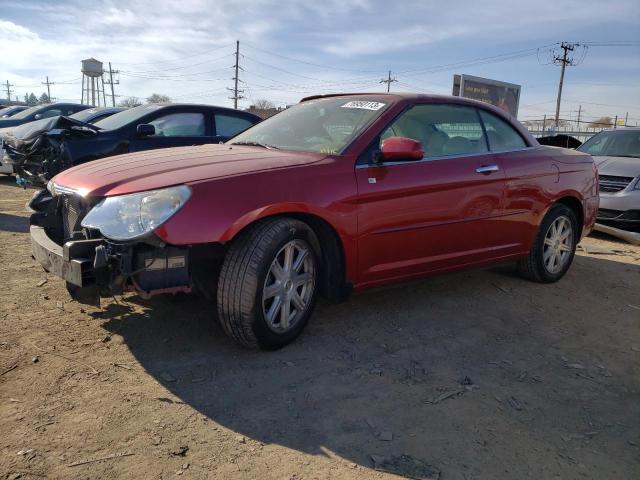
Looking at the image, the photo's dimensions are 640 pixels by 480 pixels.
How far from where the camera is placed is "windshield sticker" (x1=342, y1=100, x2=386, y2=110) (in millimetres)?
3811

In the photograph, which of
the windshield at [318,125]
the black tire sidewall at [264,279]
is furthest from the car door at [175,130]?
the black tire sidewall at [264,279]

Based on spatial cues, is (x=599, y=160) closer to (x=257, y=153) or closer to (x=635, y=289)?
(x=635, y=289)

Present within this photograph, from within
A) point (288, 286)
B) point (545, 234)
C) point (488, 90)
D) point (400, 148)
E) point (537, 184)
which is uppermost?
point (488, 90)

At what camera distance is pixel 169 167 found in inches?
123

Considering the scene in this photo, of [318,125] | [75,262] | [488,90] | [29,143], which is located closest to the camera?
[75,262]

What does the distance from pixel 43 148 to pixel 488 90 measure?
43.8 feet

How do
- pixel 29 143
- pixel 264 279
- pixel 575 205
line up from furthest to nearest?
pixel 29 143 < pixel 575 205 < pixel 264 279

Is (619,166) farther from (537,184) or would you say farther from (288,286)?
(288,286)

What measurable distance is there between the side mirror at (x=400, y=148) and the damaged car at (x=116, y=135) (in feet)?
13.2

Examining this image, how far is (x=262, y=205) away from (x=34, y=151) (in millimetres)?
5192

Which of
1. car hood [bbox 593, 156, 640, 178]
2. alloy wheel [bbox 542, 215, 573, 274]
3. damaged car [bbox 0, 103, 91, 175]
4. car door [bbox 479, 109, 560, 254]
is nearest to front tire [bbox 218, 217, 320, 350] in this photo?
car door [bbox 479, 109, 560, 254]

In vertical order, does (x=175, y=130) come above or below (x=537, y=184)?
above

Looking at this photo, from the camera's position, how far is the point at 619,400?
2.88 meters

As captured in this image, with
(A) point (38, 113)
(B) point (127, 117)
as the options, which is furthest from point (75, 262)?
(A) point (38, 113)
